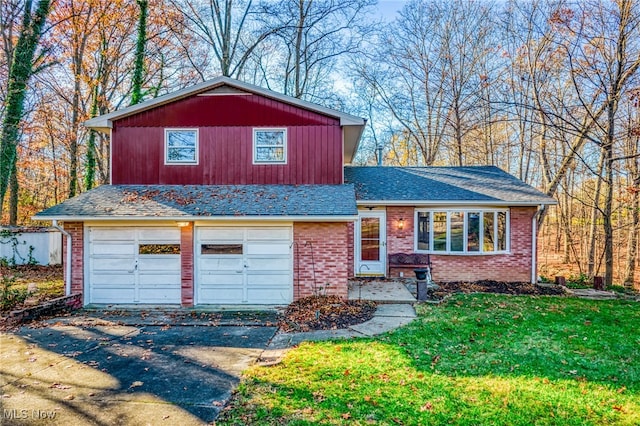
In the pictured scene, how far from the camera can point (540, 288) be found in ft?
38.0

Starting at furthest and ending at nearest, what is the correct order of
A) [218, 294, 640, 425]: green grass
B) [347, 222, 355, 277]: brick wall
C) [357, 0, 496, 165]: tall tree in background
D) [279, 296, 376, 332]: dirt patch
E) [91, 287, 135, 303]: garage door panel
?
[357, 0, 496, 165]: tall tree in background < [347, 222, 355, 277]: brick wall < [91, 287, 135, 303]: garage door panel < [279, 296, 376, 332]: dirt patch < [218, 294, 640, 425]: green grass

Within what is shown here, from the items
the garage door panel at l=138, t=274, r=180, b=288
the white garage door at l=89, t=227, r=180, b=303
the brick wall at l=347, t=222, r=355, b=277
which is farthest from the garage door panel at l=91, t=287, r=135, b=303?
the brick wall at l=347, t=222, r=355, b=277

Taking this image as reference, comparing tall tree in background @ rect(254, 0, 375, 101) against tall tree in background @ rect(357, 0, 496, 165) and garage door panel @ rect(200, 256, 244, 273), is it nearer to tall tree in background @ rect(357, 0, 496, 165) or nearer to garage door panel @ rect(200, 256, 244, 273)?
tall tree in background @ rect(357, 0, 496, 165)

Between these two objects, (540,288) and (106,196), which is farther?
(540,288)

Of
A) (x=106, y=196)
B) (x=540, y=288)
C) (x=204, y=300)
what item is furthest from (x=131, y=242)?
(x=540, y=288)

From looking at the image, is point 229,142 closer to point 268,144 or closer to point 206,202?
point 268,144

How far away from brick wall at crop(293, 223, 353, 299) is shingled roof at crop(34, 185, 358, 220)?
629mm

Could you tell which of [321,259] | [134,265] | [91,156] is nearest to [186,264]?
[134,265]

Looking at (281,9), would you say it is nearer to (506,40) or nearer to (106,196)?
(506,40)

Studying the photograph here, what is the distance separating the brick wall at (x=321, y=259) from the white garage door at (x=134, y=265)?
3.28 m

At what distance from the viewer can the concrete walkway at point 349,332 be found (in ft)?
20.4

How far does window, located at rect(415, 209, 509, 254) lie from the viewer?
12258 millimetres

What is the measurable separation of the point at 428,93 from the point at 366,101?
4.29m

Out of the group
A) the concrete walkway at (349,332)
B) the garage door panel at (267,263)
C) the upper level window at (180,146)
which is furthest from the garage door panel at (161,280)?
the concrete walkway at (349,332)
